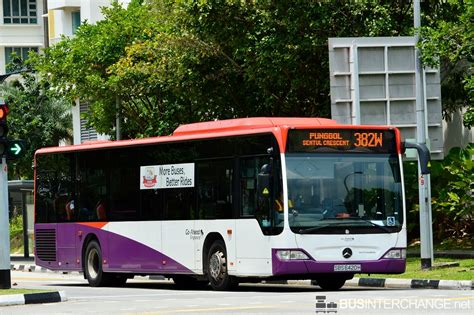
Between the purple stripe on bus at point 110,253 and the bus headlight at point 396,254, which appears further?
the purple stripe on bus at point 110,253

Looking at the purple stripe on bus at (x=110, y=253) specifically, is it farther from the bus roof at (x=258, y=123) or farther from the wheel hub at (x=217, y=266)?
the bus roof at (x=258, y=123)

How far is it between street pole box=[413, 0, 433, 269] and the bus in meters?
3.16

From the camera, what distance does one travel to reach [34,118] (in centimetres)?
6712

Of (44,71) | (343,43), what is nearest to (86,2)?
(44,71)

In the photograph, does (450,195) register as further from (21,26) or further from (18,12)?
(18,12)

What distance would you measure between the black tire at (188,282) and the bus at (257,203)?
0.29 ft

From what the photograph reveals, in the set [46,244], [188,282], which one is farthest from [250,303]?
[46,244]

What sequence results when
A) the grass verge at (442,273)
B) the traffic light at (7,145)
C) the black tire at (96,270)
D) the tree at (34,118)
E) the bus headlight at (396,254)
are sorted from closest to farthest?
the traffic light at (7,145), the bus headlight at (396,254), the grass verge at (442,273), the black tire at (96,270), the tree at (34,118)

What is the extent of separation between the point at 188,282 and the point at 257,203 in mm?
6139

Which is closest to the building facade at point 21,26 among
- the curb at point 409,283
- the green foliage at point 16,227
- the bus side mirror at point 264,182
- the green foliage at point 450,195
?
the green foliage at point 16,227

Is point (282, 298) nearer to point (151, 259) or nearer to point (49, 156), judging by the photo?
point (151, 259)

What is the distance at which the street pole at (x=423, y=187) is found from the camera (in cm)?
3117

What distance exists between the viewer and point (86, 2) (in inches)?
2554

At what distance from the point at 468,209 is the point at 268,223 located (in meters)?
Result: 13.8
